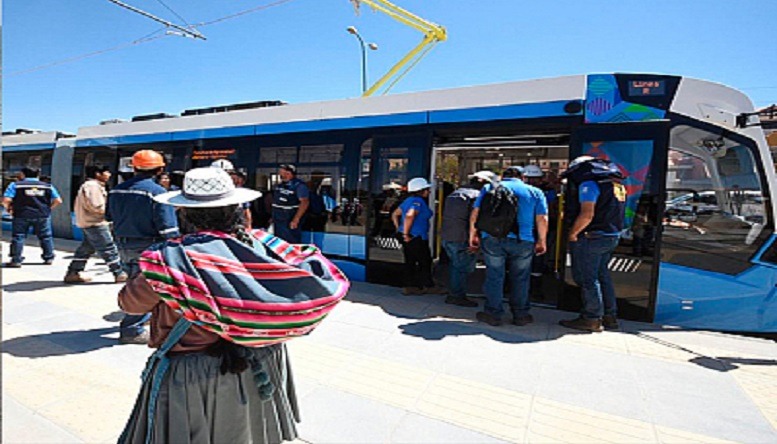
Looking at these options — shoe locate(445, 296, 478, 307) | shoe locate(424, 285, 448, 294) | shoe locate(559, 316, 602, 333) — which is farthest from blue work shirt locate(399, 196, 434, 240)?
shoe locate(559, 316, 602, 333)

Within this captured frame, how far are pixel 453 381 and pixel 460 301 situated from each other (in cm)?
207

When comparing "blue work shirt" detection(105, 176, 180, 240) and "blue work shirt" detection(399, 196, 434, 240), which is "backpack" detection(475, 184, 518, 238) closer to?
"blue work shirt" detection(399, 196, 434, 240)

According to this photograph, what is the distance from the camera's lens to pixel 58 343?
367 cm

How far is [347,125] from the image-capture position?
5969 millimetres

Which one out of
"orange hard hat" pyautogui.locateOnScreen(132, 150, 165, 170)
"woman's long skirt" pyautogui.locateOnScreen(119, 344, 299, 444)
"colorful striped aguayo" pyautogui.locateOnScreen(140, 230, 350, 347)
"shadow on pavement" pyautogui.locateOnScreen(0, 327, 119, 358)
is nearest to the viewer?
"colorful striped aguayo" pyautogui.locateOnScreen(140, 230, 350, 347)

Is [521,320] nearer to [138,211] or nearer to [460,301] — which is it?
[460,301]

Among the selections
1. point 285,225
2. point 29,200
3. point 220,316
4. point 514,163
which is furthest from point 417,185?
point 29,200

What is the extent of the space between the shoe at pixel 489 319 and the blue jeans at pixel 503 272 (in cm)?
3

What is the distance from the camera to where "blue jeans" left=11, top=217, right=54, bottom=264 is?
22.1 feet

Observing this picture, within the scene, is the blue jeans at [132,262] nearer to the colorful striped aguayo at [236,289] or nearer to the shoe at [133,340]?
the shoe at [133,340]

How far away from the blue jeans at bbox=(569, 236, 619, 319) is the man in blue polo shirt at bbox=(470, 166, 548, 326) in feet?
1.24

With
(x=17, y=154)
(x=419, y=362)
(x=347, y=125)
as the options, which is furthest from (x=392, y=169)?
(x=17, y=154)

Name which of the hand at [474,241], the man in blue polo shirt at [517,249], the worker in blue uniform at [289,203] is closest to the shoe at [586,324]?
the man in blue polo shirt at [517,249]

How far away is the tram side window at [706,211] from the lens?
14.3 ft
